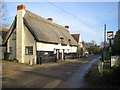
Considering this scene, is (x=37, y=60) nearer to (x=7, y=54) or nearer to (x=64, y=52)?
(x=7, y=54)

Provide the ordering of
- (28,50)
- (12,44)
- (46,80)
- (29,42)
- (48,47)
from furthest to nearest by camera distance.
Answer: (48,47) < (12,44) < (28,50) < (29,42) < (46,80)

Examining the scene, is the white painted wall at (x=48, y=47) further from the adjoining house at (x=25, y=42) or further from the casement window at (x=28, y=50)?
the casement window at (x=28, y=50)

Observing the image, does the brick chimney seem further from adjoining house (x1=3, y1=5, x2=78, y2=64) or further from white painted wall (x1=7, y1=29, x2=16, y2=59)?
white painted wall (x1=7, y1=29, x2=16, y2=59)

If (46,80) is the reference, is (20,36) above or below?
above

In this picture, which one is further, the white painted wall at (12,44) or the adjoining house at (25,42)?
the white painted wall at (12,44)

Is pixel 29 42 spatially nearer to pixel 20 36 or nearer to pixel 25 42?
pixel 25 42

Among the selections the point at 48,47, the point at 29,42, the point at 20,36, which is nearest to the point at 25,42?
the point at 29,42

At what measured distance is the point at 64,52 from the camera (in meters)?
32.2

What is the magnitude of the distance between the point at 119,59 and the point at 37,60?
482 inches

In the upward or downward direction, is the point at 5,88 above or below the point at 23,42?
below

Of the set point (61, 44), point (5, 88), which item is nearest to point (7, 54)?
point (61, 44)

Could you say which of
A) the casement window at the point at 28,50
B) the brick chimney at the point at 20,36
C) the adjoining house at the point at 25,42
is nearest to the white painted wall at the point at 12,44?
the adjoining house at the point at 25,42

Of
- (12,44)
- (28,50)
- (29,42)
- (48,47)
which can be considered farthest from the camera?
(48,47)

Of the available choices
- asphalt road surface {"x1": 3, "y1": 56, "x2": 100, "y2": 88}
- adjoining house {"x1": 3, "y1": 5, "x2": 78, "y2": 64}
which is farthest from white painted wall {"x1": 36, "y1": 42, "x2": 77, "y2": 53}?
asphalt road surface {"x1": 3, "y1": 56, "x2": 100, "y2": 88}
